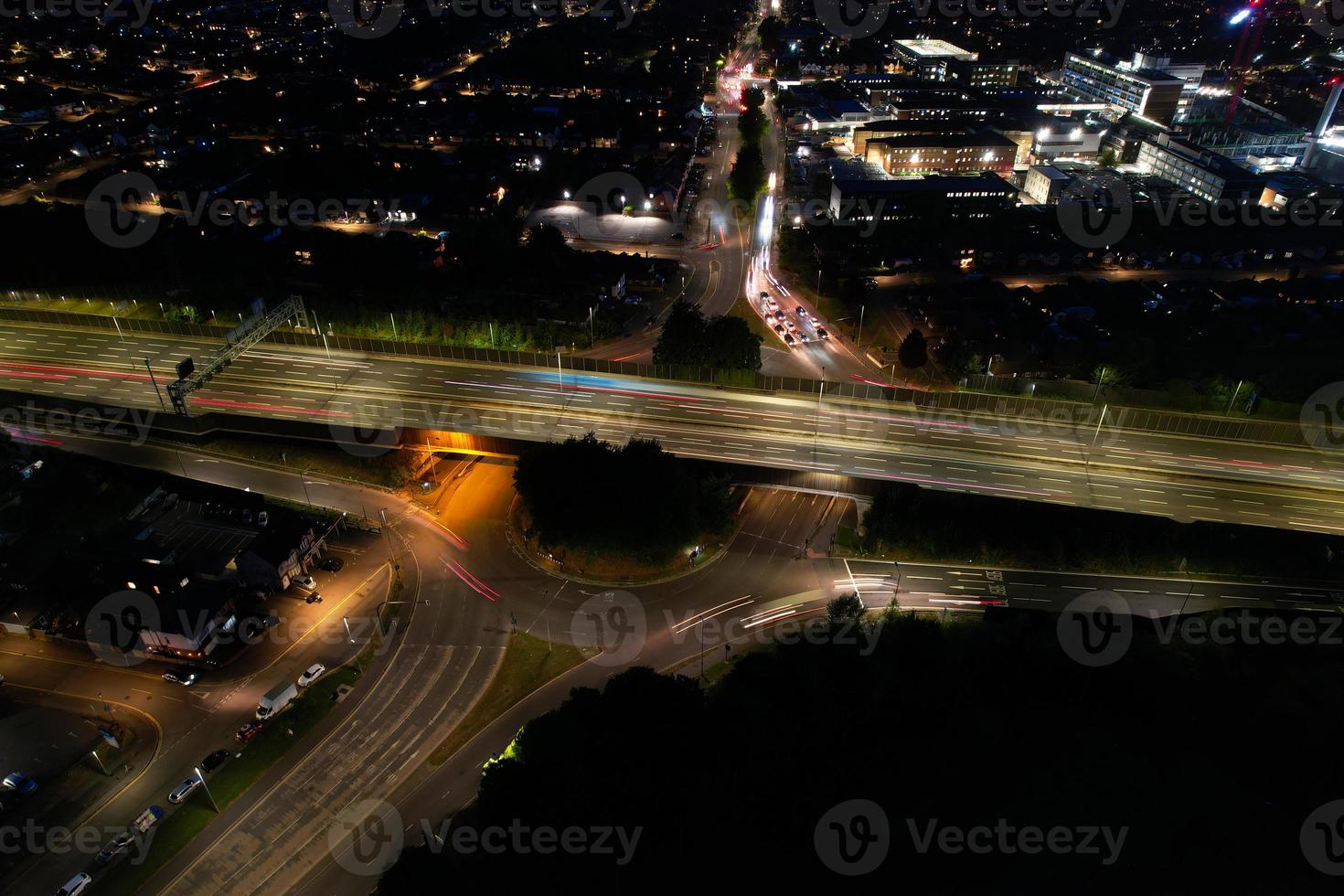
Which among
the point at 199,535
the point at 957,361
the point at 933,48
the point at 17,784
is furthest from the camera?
the point at 933,48

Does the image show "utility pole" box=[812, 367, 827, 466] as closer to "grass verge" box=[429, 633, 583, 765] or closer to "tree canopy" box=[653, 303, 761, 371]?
"tree canopy" box=[653, 303, 761, 371]

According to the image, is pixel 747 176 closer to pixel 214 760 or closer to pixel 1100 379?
pixel 1100 379

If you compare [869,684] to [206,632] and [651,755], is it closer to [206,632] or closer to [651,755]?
[651,755]

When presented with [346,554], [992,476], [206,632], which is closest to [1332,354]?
[992,476]

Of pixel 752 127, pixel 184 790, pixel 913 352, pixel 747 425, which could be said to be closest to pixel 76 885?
pixel 184 790

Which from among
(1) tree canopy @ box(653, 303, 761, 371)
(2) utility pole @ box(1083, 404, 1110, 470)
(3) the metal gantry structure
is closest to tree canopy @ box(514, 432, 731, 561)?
(1) tree canopy @ box(653, 303, 761, 371)

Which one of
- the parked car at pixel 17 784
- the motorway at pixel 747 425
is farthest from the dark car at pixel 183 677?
the motorway at pixel 747 425
